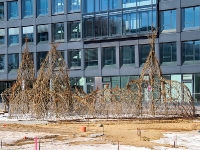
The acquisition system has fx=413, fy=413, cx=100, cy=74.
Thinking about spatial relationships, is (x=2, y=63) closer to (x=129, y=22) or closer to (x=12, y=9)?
(x=12, y=9)

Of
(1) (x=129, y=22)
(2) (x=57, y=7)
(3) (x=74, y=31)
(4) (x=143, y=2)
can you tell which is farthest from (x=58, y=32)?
(4) (x=143, y=2)

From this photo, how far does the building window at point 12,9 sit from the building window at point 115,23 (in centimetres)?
1776

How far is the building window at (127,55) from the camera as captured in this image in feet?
171

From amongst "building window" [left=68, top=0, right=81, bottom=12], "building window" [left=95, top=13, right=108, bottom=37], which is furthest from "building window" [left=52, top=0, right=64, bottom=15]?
"building window" [left=95, top=13, right=108, bottom=37]

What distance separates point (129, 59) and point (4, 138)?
30.8 m

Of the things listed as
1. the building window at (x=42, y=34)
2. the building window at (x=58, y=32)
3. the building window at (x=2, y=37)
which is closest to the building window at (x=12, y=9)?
the building window at (x=2, y=37)

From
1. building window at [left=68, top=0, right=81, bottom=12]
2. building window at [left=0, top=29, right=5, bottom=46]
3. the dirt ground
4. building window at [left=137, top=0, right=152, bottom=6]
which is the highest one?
building window at [left=68, top=0, right=81, bottom=12]

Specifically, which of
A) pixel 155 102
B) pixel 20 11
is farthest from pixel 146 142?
pixel 20 11

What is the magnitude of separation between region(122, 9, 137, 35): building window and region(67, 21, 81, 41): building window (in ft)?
25.6

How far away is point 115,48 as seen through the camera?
53375 millimetres

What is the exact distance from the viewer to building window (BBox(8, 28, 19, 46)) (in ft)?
208

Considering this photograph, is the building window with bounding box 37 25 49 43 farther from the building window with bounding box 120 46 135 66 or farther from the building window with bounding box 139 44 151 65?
the building window with bounding box 139 44 151 65

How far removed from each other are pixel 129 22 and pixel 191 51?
873 centimetres

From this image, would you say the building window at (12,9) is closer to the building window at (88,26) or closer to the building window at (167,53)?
the building window at (88,26)
